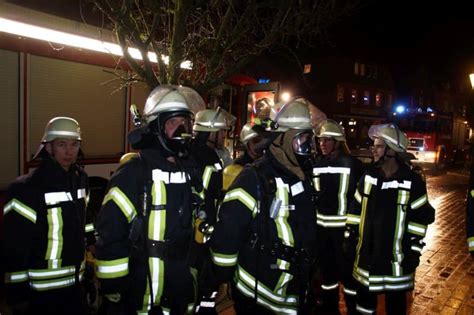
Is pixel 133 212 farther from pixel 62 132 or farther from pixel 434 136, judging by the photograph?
pixel 434 136

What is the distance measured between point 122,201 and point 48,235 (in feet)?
3.25

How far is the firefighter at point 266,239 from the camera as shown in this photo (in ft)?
8.21

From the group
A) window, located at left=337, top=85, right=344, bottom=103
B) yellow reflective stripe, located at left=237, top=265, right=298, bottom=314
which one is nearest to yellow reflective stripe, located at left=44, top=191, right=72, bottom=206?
yellow reflective stripe, located at left=237, top=265, right=298, bottom=314

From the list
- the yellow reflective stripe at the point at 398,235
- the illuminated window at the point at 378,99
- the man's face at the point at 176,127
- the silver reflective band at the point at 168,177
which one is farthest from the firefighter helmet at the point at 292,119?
the illuminated window at the point at 378,99

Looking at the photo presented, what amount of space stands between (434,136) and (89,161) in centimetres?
1896

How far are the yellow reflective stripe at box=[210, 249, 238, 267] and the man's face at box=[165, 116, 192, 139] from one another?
83 cm

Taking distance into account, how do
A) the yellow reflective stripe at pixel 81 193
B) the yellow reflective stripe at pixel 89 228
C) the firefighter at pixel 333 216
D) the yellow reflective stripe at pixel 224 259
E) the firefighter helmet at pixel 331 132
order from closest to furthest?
the yellow reflective stripe at pixel 224 259 → the yellow reflective stripe at pixel 81 193 → the yellow reflective stripe at pixel 89 228 → the firefighter at pixel 333 216 → the firefighter helmet at pixel 331 132

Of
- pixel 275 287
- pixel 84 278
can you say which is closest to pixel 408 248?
pixel 275 287

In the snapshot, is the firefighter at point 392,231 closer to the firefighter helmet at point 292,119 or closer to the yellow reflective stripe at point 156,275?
the firefighter helmet at point 292,119

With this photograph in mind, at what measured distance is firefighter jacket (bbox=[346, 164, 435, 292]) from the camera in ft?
11.6

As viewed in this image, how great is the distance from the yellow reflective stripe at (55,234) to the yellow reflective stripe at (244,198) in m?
1.35

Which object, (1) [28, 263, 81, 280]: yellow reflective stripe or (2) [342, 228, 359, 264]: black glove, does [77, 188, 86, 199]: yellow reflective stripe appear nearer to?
(1) [28, 263, 81, 280]: yellow reflective stripe

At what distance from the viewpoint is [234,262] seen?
253cm

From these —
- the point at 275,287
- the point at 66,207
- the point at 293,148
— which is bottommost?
the point at 275,287
